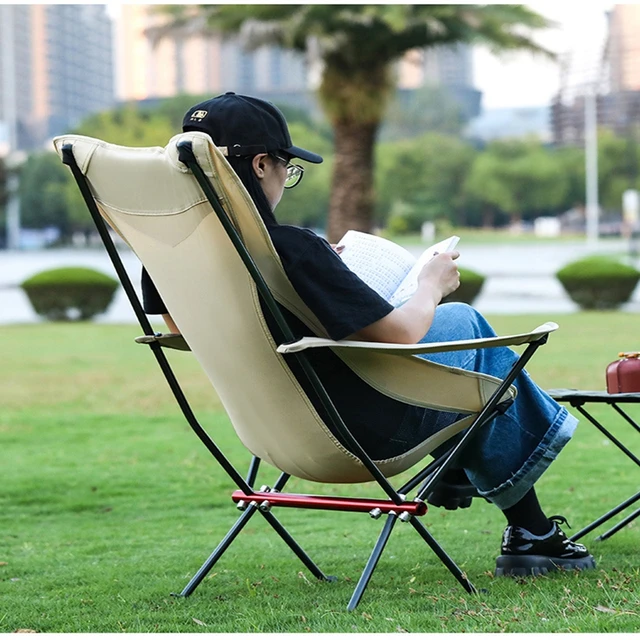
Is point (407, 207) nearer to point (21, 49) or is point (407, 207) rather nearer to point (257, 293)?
point (21, 49)

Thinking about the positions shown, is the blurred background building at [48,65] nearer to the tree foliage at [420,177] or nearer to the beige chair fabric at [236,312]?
the tree foliage at [420,177]

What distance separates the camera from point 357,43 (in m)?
18.7

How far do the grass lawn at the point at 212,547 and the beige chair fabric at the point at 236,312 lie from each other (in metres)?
0.40

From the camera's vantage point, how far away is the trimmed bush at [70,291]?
18516 mm

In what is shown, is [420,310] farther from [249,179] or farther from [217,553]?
[217,553]

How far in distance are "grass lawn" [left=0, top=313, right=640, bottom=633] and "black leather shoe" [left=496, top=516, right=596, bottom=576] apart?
0.05 meters

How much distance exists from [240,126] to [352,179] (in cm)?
1600

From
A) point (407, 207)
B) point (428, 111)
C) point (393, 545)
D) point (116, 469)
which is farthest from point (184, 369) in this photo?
point (428, 111)

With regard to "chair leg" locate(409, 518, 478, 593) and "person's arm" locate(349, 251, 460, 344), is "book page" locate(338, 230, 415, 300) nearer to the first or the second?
"person's arm" locate(349, 251, 460, 344)

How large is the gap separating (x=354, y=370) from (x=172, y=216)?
0.57 metres

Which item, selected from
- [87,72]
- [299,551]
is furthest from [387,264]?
[87,72]

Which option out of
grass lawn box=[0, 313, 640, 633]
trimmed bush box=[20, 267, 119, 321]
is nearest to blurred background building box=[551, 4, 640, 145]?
trimmed bush box=[20, 267, 119, 321]

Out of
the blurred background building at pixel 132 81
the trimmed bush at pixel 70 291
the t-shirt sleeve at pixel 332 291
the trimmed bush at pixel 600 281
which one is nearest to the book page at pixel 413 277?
the t-shirt sleeve at pixel 332 291

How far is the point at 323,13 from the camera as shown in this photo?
18.2 m
